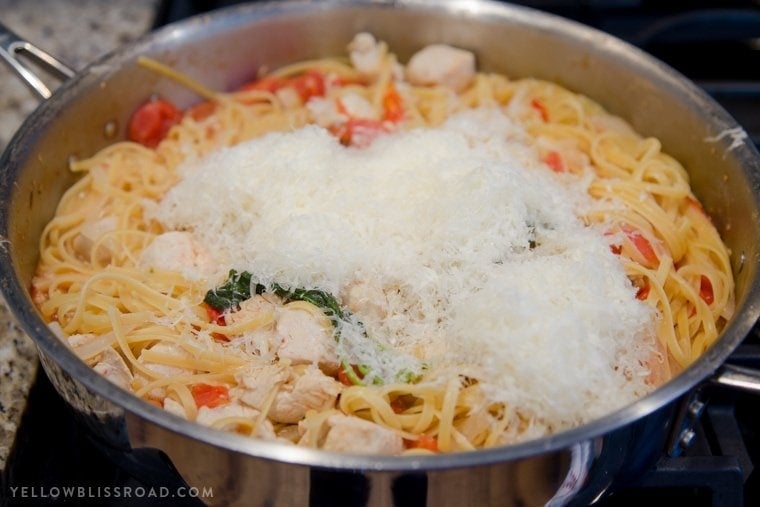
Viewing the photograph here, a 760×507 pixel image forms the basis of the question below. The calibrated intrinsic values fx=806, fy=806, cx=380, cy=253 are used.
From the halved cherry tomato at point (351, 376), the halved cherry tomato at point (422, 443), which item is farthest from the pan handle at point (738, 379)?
the halved cherry tomato at point (351, 376)

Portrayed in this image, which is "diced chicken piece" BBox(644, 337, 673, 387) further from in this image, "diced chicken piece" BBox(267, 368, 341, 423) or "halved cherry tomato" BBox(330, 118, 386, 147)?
"halved cherry tomato" BBox(330, 118, 386, 147)

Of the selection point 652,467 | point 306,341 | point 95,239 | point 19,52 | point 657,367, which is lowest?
point 652,467

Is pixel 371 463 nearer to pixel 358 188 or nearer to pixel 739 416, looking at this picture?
Answer: pixel 358 188

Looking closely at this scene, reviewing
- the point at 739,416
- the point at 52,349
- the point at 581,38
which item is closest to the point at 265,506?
the point at 52,349

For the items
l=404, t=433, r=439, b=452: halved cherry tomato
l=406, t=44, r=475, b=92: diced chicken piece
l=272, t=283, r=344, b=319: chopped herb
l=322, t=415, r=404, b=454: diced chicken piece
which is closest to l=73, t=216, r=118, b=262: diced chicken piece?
l=272, t=283, r=344, b=319: chopped herb

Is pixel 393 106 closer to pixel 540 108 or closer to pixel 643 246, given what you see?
pixel 540 108

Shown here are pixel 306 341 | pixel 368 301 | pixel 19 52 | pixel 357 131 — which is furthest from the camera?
pixel 357 131

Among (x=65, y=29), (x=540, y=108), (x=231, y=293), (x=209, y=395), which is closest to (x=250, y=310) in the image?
(x=231, y=293)

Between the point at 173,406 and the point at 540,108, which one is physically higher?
the point at 540,108
